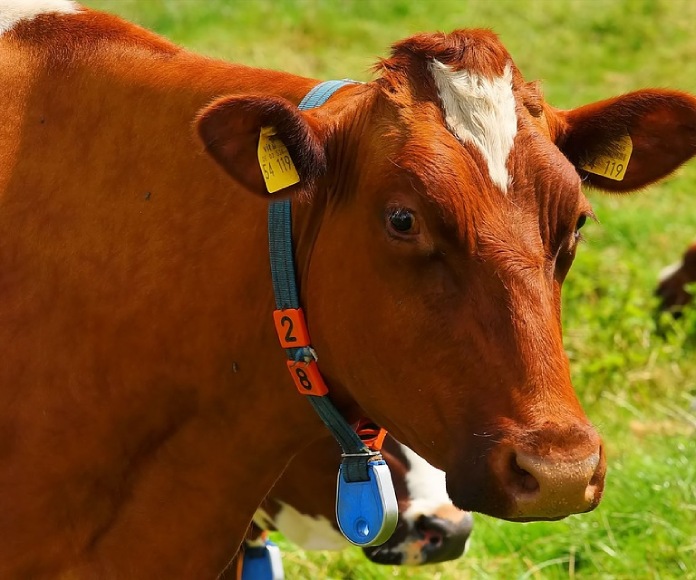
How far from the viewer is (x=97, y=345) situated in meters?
3.22

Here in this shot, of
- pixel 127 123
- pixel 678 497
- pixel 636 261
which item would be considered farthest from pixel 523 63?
pixel 127 123

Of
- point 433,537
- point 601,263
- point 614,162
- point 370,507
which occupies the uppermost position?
point 614,162

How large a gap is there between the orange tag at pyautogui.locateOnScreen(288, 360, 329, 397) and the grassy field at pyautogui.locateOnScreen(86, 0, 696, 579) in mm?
762

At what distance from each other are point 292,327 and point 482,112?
704mm

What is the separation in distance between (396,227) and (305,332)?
419 millimetres

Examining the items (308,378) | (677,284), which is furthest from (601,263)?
(308,378)

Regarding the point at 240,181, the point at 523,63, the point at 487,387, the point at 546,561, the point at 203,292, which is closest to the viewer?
the point at 487,387

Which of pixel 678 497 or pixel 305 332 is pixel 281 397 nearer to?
pixel 305 332

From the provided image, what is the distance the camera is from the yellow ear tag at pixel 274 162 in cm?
283

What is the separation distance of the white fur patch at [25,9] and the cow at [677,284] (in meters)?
4.69

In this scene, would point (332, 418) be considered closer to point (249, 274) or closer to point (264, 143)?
point (249, 274)

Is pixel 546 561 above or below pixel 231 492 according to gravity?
below

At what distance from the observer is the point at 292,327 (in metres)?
2.98

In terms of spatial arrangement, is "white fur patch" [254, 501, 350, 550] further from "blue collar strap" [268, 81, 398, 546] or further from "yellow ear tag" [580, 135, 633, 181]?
"yellow ear tag" [580, 135, 633, 181]
